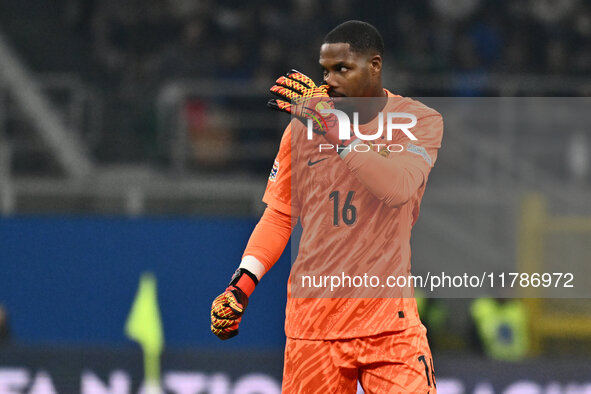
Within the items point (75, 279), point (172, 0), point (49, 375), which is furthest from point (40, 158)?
point (49, 375)

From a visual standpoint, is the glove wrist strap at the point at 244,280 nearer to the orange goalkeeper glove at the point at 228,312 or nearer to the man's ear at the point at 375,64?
the orange goalkeeper glove at the point at 228,312

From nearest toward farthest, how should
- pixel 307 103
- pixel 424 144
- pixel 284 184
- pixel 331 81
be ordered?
pixel 307 103 → pixel 331 81 → pixel 424 144 → pixel 284 184

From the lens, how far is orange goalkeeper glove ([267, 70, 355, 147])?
2.99m

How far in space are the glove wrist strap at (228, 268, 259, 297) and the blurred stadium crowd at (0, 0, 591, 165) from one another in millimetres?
5768

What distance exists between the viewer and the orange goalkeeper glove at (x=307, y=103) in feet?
9.80

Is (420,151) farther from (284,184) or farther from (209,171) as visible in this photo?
(209,171)

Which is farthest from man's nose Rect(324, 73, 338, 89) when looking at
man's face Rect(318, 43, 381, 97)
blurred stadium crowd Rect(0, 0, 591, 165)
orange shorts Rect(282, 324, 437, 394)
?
blurred stadium crowd Rect(0, 0, 591, 165)

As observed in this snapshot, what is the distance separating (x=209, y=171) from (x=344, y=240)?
5674 millimetres

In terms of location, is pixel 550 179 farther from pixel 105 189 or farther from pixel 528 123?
pixel 105 189

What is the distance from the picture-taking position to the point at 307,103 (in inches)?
118

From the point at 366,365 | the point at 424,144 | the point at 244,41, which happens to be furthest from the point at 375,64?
the point at 244,41

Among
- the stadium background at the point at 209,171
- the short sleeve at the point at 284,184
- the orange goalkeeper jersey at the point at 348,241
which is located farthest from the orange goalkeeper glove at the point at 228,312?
the stadium background at the point at 209,171

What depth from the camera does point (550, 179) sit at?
8.87 metres

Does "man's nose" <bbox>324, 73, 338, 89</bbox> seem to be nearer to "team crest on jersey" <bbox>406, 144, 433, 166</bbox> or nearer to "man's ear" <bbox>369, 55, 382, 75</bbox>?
"man's ear" <bbox>369, 55, 382, 75</bbox>
